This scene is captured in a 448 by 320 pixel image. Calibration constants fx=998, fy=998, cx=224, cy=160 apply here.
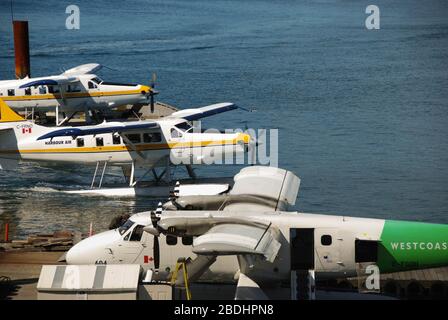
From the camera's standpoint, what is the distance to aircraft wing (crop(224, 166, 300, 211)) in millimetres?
25734

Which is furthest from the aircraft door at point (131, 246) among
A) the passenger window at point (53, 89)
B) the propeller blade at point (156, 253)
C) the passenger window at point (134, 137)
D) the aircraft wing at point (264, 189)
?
the passenger window at point (53, 89)

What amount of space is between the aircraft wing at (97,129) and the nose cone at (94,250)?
15.1 m

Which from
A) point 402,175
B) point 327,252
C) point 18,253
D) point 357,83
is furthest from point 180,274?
point 357,83

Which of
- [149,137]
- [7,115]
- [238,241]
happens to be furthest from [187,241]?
[7,115]

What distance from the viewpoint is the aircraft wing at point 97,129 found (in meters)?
39.1

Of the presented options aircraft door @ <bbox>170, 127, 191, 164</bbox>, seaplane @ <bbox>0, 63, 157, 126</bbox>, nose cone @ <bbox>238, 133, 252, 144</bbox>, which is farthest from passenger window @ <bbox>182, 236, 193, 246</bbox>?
seaplane @ <bbox>0, 63, 157, 126</bbox>

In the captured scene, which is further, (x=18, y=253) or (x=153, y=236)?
(x=18, y=253)

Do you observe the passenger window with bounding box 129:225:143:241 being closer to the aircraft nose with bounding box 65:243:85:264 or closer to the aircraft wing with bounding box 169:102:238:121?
the aircraft nose with bounding box 65:243:85:264

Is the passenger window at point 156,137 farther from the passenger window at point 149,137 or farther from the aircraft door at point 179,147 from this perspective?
the aircraft door at point 179,147
